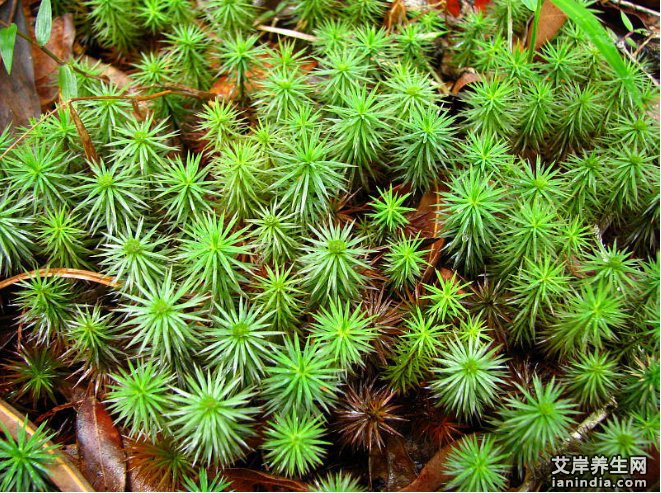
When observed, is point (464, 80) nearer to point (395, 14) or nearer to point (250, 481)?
point (395, 14)

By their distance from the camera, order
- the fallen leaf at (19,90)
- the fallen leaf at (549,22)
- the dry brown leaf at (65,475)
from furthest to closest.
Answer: the fallen leaf at (549,22) < the fallen leaf at (19,90) < the dry brown leaf at (65,475)

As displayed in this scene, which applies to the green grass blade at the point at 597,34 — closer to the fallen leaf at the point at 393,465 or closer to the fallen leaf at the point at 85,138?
the fallen leaf at the point at 393,465

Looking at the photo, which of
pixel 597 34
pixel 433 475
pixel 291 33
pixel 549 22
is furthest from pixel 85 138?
pixel 549 22

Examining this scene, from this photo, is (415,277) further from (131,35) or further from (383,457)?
(131,35)

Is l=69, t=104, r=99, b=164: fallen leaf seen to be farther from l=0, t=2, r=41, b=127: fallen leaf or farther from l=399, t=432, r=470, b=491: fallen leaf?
l=399, t=432, r=470, b=491: fallen leaf

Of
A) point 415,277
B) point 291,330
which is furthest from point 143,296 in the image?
point 415,277

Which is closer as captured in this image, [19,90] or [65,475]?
[65,475]

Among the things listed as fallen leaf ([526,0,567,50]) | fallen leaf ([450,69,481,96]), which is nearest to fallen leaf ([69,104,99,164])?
fallen leaf ([450,69,481,96])

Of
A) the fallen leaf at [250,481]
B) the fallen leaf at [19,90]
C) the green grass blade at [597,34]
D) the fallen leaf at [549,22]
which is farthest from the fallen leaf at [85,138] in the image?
the fallen leaf at [549,22]
